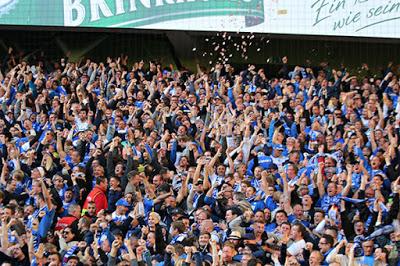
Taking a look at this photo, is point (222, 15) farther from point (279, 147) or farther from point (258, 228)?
point (258, 228)

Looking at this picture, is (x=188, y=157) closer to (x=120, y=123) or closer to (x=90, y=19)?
(x=120, y=123)

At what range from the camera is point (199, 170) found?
13.1 m

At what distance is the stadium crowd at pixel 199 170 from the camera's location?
36.0ft

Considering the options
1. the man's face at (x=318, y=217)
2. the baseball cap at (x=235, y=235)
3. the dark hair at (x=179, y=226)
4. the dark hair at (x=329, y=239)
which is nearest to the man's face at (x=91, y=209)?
the dark hair at (x=179, y=226)

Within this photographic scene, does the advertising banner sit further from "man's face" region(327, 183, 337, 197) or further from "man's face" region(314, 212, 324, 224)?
"man's face" region(314, 212, 324, 224)

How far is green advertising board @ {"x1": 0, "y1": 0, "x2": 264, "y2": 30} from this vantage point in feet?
65.3

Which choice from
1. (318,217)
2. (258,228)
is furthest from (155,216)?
(318,217)

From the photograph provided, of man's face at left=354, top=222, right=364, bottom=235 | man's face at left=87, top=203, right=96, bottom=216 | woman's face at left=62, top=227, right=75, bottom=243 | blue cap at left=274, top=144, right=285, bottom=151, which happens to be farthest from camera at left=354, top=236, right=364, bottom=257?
blue cap at left=274, top=144, right=285, bottom=151

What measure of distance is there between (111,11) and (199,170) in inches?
318

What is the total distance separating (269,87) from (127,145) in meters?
3.89

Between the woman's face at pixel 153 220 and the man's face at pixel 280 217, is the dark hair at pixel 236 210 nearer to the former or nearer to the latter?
the man's face at pixel 280 217

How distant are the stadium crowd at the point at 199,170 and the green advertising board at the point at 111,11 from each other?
1.95 m

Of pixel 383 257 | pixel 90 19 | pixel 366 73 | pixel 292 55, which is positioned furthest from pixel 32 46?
pixel 383 257

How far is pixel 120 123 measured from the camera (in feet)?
50.5
